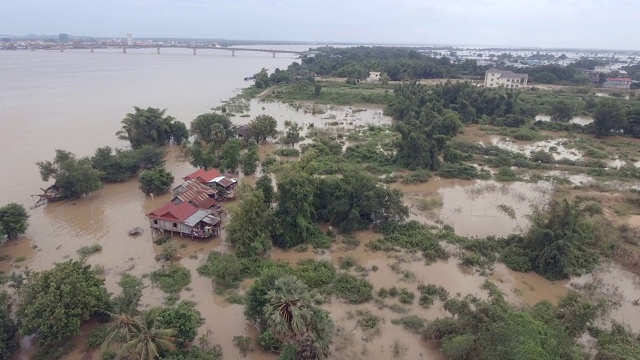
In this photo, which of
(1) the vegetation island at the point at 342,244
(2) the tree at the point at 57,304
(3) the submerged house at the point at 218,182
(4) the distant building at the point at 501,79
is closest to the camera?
(1) the vegetation island at the point at 342,244

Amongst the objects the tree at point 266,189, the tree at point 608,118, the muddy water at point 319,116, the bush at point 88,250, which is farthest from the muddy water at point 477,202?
the tree at point 608,118

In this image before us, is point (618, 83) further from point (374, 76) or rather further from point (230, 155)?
point (230, 155)

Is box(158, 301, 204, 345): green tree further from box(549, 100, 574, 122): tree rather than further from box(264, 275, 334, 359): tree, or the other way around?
box(549, 100, 574, 122): tree

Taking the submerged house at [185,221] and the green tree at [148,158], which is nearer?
the submerged house at [185,221]

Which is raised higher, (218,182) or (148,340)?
(218,182)

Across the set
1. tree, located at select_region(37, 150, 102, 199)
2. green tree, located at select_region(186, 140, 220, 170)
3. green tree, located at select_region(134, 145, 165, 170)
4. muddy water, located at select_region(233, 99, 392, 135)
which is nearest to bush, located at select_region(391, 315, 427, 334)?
green tree, located at select_region(186, 140, 220, 170)

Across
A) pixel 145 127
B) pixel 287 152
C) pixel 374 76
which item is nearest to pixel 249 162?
pixel 287 152

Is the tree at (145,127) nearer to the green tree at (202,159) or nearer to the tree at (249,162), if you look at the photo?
the green tree at (202,159)
